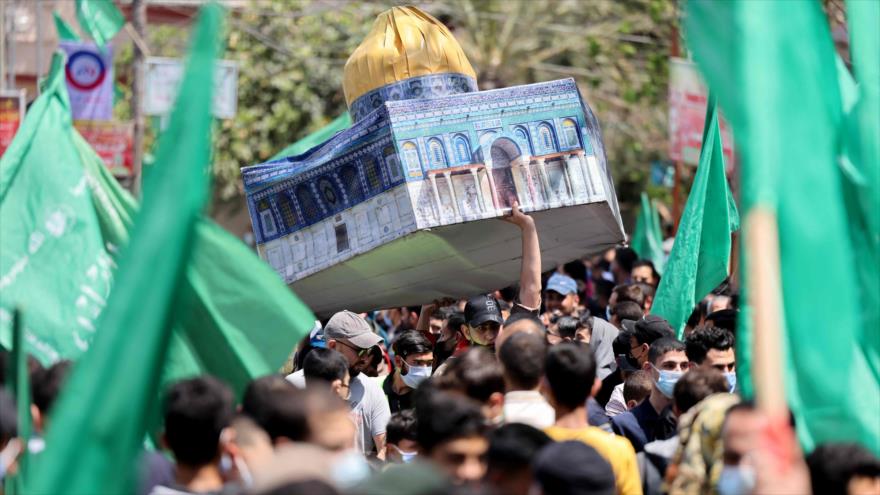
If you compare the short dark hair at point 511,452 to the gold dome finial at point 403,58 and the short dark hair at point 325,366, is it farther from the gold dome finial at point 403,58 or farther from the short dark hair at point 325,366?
the gold dome finial at point 403,58

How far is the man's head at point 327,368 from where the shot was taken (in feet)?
22.6

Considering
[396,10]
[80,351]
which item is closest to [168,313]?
[80,351]

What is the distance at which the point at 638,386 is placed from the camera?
24.3 ft

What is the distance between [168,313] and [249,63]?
2367cm

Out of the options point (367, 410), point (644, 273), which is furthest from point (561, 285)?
point (367, 410)

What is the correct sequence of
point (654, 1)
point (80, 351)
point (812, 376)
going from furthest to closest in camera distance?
1. point (654, 1)
2. point (80, 351)
3. point (812, 376)

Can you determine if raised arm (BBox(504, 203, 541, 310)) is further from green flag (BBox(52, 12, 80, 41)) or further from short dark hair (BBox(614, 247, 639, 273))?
green flag (BBox(52, 12, 80, 41))

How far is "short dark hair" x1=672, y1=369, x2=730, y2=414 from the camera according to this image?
573cm

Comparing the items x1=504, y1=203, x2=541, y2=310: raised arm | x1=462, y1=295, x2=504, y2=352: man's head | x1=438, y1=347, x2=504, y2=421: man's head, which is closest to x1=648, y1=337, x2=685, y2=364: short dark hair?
x1=504, y1=203, x2=541, y2=310: raised arm

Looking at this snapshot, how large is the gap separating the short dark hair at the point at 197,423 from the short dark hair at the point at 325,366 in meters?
2.29

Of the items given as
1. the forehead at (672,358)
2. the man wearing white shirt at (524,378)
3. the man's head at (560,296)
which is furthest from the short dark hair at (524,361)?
the man's head at (560,296)

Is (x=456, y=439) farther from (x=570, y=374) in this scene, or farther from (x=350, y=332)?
(x=350, y=332)

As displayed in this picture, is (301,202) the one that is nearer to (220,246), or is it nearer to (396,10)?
(396,10)

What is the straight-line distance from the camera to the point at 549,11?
29.8m
